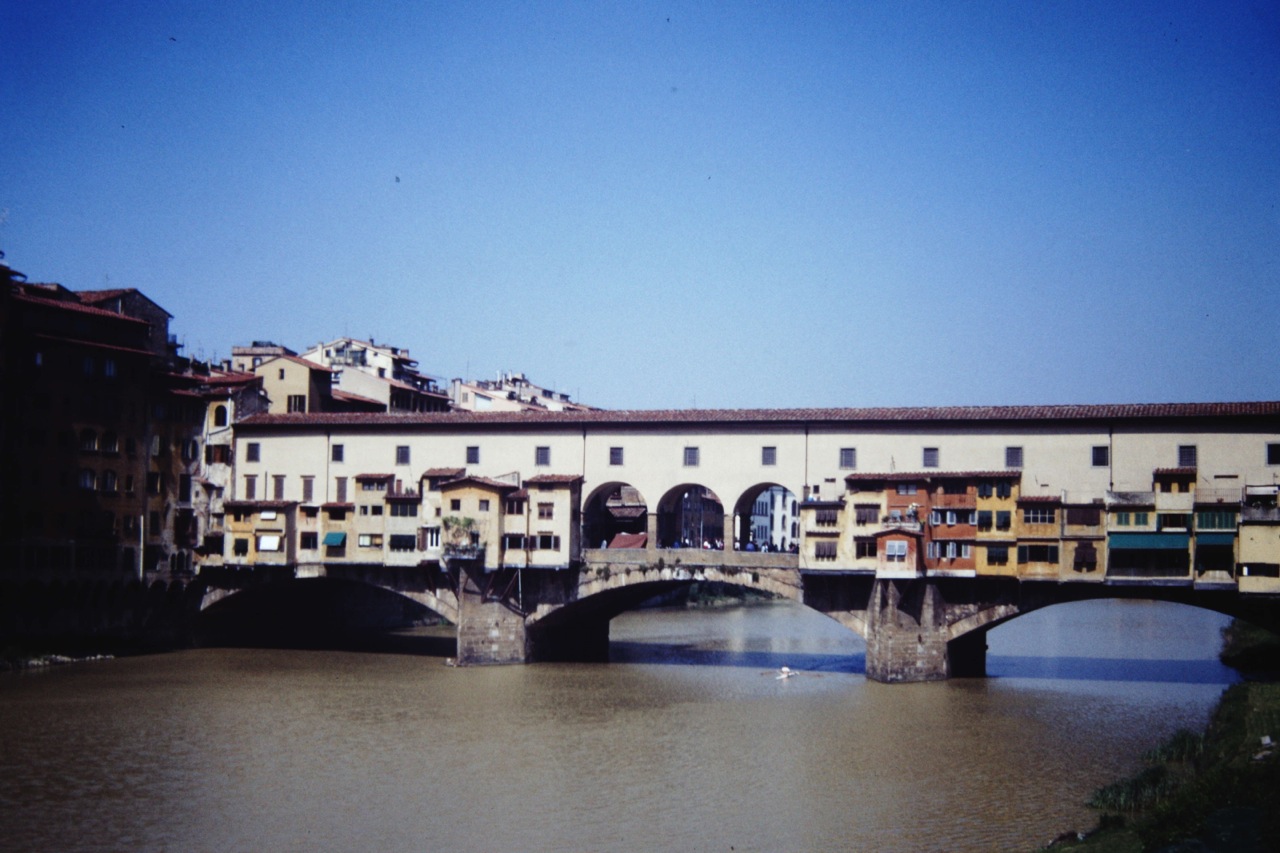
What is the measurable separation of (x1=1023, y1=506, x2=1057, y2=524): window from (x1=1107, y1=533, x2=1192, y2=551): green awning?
1.95m

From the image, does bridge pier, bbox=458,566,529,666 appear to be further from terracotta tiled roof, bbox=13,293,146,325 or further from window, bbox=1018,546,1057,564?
window, bbox=1018,546,1057,564

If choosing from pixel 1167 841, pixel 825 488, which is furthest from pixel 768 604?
pixel 1167 841

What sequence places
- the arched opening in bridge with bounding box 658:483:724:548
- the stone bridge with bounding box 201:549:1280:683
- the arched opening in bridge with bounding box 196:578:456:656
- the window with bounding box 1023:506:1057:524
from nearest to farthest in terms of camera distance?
1. the window with bounding box 1023:506:1057:524
2. the stone bridge with bounding box 201:549:1280:683
3. the arched opening in bridge with bounding box 196:578:456:656
4. the arched opening in bridge with bounding box 658:483:724:548

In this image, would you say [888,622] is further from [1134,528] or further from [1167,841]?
[1167,841]

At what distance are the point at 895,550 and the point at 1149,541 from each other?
7987 millimetres

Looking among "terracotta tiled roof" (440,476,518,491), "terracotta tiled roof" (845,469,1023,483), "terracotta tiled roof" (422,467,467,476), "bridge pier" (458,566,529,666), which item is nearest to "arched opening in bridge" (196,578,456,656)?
"bridge pier" (458,566,529,666)

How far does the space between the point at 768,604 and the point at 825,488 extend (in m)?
40.5

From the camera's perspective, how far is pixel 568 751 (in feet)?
109

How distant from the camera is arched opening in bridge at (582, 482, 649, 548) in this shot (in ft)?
169

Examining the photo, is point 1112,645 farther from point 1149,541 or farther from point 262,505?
point 262,505

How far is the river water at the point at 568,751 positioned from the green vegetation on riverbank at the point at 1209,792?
1149mm

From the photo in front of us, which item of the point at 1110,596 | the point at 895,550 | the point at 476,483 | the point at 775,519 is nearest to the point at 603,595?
the point at 476,483

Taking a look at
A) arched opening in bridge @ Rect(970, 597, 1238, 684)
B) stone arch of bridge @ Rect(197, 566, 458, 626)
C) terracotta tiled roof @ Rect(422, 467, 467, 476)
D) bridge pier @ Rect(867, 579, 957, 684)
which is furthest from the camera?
stone arch of bridge @ Rect(197, 566, 458, 626)

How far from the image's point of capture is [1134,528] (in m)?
41.9
